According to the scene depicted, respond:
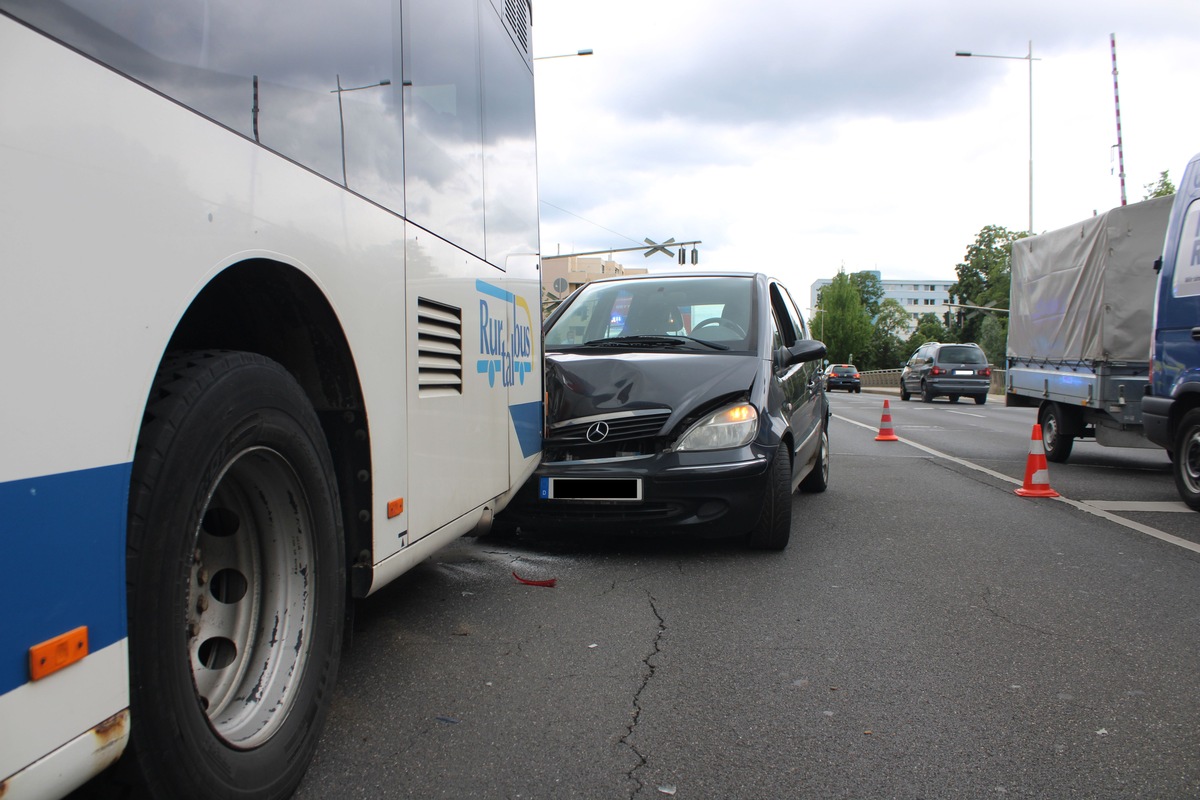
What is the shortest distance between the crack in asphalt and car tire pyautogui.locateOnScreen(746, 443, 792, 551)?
44.9 inches

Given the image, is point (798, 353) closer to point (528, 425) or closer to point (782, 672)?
point (528, 425)

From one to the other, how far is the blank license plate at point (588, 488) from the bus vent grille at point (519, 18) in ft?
7.35

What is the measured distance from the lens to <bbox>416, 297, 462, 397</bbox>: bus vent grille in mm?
2945

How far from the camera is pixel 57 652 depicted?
1388mm

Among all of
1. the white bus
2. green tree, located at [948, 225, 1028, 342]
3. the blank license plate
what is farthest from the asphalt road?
green tree, located at [948, 225, 1028, 342]

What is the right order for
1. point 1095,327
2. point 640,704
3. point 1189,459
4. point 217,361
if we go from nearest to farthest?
point 217,361 → point 640,704 → point 1189,459 → point 1095,327

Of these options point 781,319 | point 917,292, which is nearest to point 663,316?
point 781,319

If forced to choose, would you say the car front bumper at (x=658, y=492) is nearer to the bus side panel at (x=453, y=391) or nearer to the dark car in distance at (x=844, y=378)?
the bus side panel at (x=453, y=391)

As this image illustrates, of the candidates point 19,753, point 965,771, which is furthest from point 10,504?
point 965,771

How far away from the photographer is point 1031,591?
174 inches

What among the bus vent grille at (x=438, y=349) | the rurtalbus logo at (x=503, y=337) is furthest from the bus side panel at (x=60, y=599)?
the rurtalbus logo at (x=503, y=337)

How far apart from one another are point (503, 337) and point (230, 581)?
197 cm

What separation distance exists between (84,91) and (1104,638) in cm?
395

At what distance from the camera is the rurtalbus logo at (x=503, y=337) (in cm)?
364
